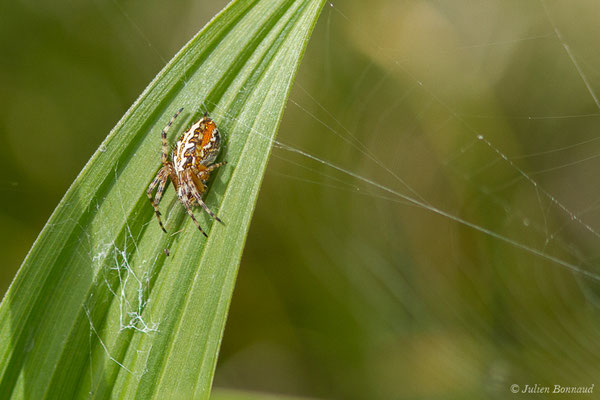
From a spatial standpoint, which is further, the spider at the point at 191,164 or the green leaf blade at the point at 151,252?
the spider at the point at 191,164

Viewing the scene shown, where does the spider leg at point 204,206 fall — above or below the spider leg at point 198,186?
below

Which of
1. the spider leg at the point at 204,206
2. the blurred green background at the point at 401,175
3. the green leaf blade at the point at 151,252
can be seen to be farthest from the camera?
the blurred green background at the point at 401,175

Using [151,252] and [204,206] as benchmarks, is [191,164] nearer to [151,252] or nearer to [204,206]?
[204,206]

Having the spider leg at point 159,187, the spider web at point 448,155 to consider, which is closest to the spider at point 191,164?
the spider leg at point 159,187

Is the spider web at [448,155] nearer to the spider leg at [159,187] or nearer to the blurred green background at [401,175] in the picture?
the blurred green background at [401,175]

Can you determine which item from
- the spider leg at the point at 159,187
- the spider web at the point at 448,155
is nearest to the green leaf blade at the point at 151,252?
the spider leg at the point at 159,187

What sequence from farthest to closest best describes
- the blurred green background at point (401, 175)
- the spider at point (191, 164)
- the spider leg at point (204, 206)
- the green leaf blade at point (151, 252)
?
1. the blurred green background at point (401, 175)
2. the spider at point (191, 164)
3. the spider leg at point (204, 206)
4. the green leaf blade at point (151, 252)

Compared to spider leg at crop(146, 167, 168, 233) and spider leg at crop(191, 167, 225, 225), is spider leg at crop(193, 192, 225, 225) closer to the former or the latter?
spider leg at crop(191, 167, 225, 225)

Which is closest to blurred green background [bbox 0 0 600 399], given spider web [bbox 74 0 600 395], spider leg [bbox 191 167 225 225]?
spider web [bbox 74 0 600 395]
